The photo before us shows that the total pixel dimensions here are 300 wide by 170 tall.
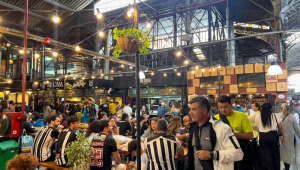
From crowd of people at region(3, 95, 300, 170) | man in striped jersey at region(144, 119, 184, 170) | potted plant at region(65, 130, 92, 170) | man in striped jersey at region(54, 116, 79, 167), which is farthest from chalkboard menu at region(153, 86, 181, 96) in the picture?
potted plant at region(65, 130, 92, 170)

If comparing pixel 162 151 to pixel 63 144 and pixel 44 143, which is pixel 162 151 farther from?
pixel 44 143

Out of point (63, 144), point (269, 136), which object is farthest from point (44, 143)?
point (269, 136)

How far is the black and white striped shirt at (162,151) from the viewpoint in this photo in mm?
3148

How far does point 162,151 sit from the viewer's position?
3170 mm

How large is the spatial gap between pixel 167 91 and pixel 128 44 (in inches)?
519

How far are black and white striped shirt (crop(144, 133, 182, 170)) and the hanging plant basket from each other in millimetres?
1368

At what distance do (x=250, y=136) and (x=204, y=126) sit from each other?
3.55 feet

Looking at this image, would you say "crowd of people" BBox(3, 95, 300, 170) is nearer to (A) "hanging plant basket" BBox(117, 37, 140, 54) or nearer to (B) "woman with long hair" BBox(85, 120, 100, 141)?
(B) "woman with long hair" BBox(85, 120, 100, 141)

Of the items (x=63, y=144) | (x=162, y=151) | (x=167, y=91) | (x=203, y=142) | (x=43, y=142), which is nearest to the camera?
(x=203, y=142)

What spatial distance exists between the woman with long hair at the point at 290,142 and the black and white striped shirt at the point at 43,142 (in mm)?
5176

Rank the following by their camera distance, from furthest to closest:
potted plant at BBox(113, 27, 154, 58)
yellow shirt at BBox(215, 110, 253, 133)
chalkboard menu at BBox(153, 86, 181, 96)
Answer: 1. chalkboard menu at BBox(153, 86, 181, 96)
2. yellow shirt at BBox(215, 110, 253, 133)
3. potted plant at BBox(113, 27, 154, 58)

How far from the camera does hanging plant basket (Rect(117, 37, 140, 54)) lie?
2791 mm

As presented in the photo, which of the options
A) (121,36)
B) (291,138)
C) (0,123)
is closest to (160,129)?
(121,36)

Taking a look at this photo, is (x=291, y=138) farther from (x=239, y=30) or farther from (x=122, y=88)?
(x=239, y=30)
